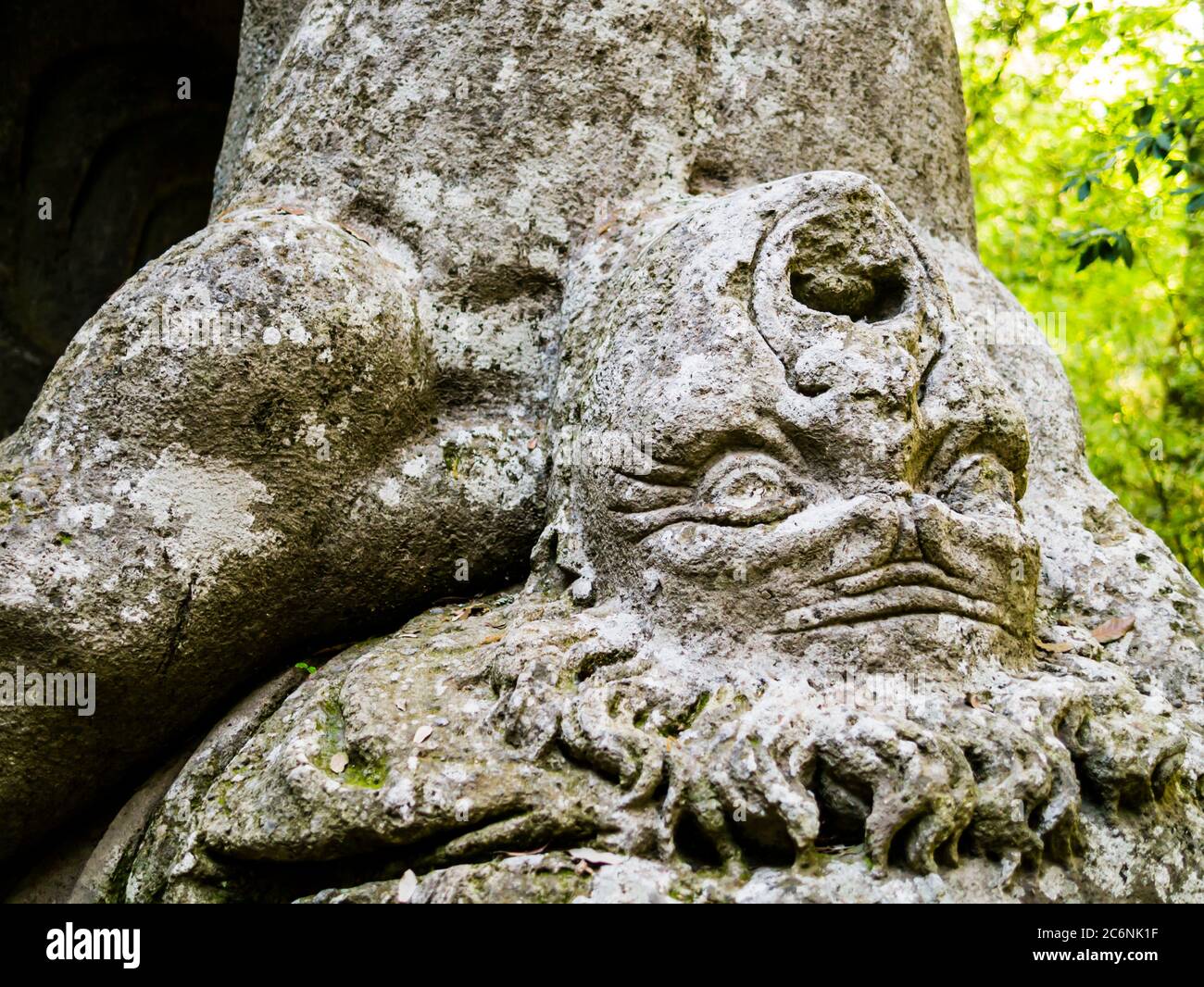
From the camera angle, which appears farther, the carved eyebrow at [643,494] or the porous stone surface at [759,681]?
the carved eyebrow at [643,494]

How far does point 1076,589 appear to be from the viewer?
3.06 m

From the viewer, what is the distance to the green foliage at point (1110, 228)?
646 cm

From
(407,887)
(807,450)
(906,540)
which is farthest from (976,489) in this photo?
(407,887)

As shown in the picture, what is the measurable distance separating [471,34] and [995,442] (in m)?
2.01

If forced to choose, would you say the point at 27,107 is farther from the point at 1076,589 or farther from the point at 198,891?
the point at 1076,589

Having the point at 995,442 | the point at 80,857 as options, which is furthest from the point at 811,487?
the point at 80,857

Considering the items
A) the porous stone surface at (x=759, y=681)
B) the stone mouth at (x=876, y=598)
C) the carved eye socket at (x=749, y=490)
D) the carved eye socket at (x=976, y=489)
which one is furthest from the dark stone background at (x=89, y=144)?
the stone mouth at (x=876, y=598)

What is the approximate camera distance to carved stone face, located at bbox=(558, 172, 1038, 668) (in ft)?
7.88

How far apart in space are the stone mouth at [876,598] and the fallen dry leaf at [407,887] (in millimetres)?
885

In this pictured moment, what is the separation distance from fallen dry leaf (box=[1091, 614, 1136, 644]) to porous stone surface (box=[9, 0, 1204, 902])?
0.6 inches

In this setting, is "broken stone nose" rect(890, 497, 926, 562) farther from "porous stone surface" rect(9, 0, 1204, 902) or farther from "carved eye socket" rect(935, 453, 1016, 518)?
"carved eye socket" rect(935, 453, 1016, 518)

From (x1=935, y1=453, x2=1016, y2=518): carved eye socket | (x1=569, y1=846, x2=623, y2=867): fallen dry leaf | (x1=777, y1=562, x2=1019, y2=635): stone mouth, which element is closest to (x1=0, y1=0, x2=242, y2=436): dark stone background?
(x1=935, y1=453, x2=1016, y2=518): carved eye socket

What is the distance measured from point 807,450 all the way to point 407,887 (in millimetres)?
1231

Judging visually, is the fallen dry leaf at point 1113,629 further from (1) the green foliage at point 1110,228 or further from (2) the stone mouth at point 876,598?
(1) the green foliage at point 1110,228
